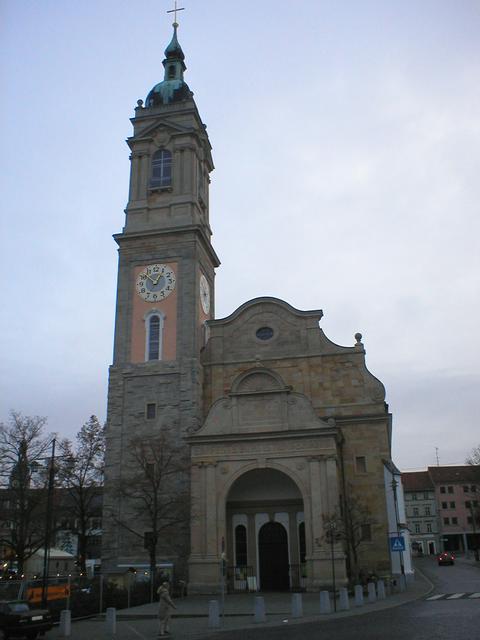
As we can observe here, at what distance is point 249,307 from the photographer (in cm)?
4566

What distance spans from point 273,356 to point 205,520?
12427 millimetres

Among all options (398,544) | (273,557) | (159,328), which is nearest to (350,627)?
(398,544)

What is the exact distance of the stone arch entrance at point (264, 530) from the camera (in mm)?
37812

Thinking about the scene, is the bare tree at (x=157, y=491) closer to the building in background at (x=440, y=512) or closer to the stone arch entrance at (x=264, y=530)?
the stone arch entrance at (x=264, y=530)

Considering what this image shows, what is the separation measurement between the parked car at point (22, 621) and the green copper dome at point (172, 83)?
1595 inches

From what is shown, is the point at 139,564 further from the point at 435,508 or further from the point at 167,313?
the point at 435,508

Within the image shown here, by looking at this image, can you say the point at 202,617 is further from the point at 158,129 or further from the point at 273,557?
the point at 158,129

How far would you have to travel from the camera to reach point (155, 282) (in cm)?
4644

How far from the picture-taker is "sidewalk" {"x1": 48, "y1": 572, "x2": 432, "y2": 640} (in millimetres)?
21545

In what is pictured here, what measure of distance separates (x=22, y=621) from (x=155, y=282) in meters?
28.1

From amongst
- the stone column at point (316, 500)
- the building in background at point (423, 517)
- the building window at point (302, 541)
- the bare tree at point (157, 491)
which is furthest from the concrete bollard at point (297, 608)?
the building in background at point (423, 517)

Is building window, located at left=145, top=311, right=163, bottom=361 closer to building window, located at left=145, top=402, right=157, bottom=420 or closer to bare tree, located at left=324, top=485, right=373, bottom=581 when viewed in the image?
building window, located at left=145, top=402, right=157, bottom=420

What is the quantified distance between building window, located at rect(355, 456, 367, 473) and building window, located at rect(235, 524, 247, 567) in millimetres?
7682

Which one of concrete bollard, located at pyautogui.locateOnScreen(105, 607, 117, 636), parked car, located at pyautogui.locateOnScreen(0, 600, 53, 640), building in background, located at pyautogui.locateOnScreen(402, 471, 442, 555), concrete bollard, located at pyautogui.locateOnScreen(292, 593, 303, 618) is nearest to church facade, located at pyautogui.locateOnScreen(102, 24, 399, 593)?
concrete bollard, located at pyautogui.locateOnScreen(292, 593, 303, 618)
